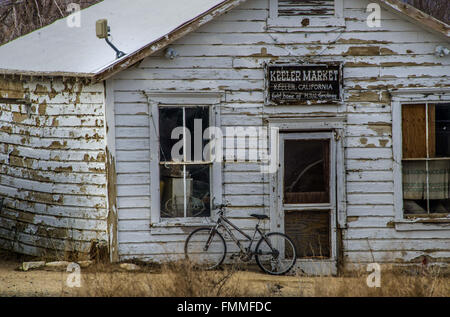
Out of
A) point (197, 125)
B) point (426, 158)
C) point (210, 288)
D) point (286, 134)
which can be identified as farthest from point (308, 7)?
point (210, 288)

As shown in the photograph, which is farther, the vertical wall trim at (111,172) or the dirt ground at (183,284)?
the vertical wall trim at (111,172)

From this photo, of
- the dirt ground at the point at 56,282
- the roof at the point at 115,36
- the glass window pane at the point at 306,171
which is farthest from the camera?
the glass window pane at the point at 306,171

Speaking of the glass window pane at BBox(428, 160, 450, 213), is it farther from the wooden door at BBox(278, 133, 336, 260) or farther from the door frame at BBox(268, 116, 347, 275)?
the wooden door at BBox(278, 133, 336, 260)

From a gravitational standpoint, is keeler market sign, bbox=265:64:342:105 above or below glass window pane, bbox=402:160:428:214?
above

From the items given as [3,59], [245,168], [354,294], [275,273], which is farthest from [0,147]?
[354,294]

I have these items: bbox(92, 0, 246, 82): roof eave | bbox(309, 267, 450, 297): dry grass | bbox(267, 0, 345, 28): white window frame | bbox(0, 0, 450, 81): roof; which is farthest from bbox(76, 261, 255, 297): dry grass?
bbox(267, 0, 345, 28): white window frame

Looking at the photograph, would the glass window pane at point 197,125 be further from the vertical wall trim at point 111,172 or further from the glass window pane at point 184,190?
the vertical wall trim at point 111,172

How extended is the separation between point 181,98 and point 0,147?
403 centimetres

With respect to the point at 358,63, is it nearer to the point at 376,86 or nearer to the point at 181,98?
the point at 376,86

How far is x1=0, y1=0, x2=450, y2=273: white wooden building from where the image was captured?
11.3m

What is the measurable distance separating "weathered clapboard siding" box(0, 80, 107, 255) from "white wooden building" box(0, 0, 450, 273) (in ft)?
0.12

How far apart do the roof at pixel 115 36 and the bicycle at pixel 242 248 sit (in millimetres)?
2749

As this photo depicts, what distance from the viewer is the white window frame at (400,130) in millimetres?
11531

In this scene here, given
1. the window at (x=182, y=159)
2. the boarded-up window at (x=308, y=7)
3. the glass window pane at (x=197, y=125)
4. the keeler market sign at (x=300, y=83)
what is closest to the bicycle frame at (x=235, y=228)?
the window at (x=182, y=159)
